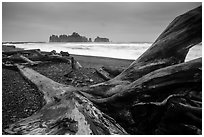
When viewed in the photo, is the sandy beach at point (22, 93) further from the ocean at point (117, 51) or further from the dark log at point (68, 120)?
the ocean at point (117, 51)

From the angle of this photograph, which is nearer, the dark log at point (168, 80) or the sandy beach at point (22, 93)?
the dark log at point (168, 80)

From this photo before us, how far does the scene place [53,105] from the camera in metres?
2.52

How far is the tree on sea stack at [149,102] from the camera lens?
1.97m

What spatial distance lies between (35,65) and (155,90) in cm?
476

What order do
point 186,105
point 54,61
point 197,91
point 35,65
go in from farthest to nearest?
1. point 54,61
2. point 35,65
3. point 197,91
4. point 186,105

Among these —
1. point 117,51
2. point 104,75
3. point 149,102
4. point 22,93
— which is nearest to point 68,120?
point 149,102

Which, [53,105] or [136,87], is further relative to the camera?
[53,105]

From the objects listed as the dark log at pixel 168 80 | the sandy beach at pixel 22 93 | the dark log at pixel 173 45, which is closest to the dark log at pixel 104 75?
the sandy beach at pixel 22 93

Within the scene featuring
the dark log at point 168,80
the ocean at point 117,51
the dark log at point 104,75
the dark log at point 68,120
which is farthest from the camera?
the ocean at point 117,51

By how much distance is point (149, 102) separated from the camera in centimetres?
219

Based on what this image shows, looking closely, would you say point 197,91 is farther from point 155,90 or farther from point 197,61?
point 155,90

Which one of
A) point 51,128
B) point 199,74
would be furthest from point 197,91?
point 51,128

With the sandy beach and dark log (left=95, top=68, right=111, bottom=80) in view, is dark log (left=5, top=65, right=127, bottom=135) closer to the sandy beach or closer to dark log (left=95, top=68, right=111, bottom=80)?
the sandy beach

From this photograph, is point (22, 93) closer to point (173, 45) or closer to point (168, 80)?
point (168, 80)
